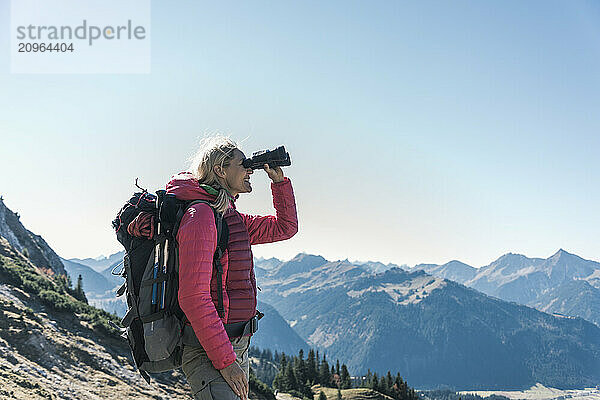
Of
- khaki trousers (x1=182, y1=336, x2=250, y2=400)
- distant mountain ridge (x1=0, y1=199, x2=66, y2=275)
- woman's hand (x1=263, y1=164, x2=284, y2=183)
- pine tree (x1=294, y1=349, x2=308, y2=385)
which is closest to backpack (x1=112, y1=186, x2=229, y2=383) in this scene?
khaki trousers (x1=182, y1=336, x2=250, y2=400)

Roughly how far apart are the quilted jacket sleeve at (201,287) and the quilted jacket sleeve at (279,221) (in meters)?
1.66

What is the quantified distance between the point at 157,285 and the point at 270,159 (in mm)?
1878

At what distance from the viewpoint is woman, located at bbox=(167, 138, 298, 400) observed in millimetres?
4078

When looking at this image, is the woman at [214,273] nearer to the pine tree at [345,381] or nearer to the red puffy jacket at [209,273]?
the red puffy jacket at [209,273]

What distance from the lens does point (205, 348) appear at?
409 cm

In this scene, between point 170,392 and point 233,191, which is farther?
point 170,392

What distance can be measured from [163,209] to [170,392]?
67.3 ft

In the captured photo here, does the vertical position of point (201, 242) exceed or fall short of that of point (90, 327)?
it exceeds it

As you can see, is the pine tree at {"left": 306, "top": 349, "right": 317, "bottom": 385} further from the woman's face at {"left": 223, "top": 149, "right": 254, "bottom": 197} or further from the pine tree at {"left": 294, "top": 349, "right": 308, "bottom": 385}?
the woman's face at {"left": 223, "top": 149, "right": 254, "bottom": 197}

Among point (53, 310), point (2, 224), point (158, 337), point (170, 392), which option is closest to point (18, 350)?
point (170, 392)

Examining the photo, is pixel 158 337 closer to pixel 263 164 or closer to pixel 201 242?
pixel 201 242

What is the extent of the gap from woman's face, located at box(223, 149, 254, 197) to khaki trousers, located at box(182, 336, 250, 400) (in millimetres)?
1563

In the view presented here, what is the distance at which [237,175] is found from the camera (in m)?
4.86

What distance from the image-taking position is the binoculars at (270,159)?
5.10m
